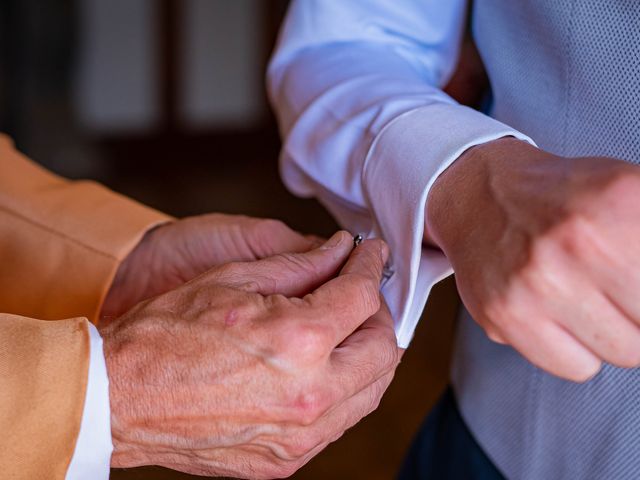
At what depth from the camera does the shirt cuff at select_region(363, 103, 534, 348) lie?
2.09ft

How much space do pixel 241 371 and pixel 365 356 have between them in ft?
0.33

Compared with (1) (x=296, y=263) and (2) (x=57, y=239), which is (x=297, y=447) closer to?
(1) (x=296, y=263)

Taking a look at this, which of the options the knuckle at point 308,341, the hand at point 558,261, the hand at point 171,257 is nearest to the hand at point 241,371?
the knuckle at point 308,341

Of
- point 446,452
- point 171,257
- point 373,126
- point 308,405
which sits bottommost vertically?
point 446,452

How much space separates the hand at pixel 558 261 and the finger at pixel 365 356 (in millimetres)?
110

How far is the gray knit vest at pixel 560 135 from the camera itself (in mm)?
629

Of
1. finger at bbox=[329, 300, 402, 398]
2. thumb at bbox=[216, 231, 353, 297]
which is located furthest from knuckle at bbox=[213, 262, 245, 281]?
finger at bbox=[329, 300, 402, 398]

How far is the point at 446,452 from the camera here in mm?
911

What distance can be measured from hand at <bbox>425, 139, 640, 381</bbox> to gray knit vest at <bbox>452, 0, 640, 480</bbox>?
113mm

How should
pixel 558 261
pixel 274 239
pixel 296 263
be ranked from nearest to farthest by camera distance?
1. pixel 558 261
2. pixel 296 263
3. pixel 274 239

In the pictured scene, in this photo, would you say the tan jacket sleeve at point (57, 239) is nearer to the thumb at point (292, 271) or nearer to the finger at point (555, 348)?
the thumb at point (292, 271)

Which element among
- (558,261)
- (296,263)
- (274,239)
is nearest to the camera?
(558,261)

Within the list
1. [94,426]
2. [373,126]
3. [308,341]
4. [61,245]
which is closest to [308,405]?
[308,341]

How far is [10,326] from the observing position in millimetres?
625
